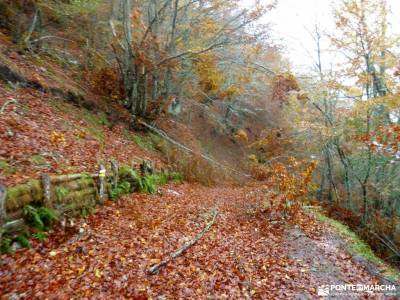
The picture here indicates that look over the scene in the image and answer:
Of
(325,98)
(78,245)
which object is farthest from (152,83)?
(78,245)

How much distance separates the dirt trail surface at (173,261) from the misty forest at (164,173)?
0.03 metres

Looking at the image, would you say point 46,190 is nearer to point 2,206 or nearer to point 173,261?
point 2,206

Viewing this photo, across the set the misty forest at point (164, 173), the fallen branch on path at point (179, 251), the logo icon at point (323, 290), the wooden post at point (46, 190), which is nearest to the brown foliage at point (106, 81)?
the misty forest at point (164, 173)

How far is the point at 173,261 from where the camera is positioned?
5.83 m

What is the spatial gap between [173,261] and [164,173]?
6.22 m

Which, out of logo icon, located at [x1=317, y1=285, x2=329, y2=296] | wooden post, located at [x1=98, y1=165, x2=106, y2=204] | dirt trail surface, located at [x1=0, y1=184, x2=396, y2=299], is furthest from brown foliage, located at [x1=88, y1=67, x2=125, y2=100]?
logo icon, located at [x1=317, y1=285, x2=329, y2=296]

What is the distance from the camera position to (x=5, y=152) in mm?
6004

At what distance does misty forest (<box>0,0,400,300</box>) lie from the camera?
5203mm

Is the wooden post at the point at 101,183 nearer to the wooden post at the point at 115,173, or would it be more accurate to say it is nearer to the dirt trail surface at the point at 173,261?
the dirt trail surface at the point at 173,261

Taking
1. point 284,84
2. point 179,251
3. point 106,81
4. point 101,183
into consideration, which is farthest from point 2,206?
point 284,84

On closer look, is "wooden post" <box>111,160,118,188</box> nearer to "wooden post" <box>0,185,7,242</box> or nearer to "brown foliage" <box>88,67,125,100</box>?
"wooden post" <box>0,185,7,242</box>

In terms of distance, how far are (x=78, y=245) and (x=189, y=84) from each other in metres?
14.1

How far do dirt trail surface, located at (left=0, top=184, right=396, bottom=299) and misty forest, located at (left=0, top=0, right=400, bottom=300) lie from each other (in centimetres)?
3

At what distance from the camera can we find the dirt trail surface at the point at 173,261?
15.1 ft
